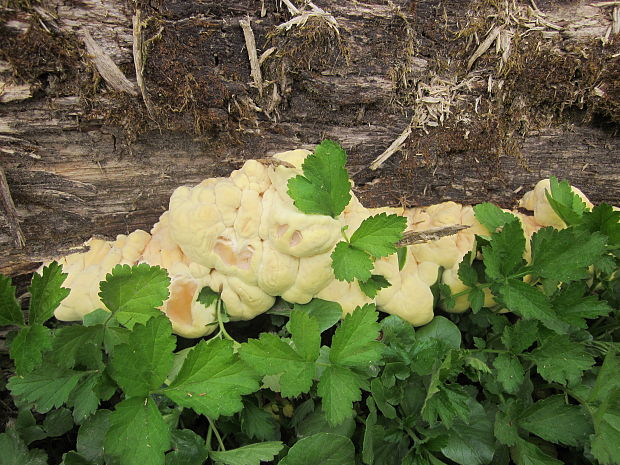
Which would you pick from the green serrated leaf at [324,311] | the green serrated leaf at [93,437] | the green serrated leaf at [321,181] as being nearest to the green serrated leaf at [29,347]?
the green serrated leaf at [93,437]

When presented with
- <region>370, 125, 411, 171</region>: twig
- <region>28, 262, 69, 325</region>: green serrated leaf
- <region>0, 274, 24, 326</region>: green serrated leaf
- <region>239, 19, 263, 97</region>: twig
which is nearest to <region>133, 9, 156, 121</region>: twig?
<region>239, 19, 263, 97</region>: twig

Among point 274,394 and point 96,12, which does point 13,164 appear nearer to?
point 96,12

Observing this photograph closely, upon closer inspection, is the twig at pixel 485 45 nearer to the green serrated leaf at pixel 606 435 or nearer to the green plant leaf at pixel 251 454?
the green serrated leaf at pixel 606 435

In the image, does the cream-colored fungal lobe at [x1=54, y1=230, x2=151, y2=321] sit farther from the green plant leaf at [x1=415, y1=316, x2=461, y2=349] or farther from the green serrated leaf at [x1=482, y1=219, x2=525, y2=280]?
the green serrated leaf at [x1=482, y1=219, x2=525, y2=280]

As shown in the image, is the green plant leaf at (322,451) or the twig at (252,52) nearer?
the green plant leaf at (322,451)

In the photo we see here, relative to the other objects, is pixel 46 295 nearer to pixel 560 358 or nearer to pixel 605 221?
pixel 560 358

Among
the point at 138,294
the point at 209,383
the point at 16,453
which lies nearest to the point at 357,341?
the point at 209,383
